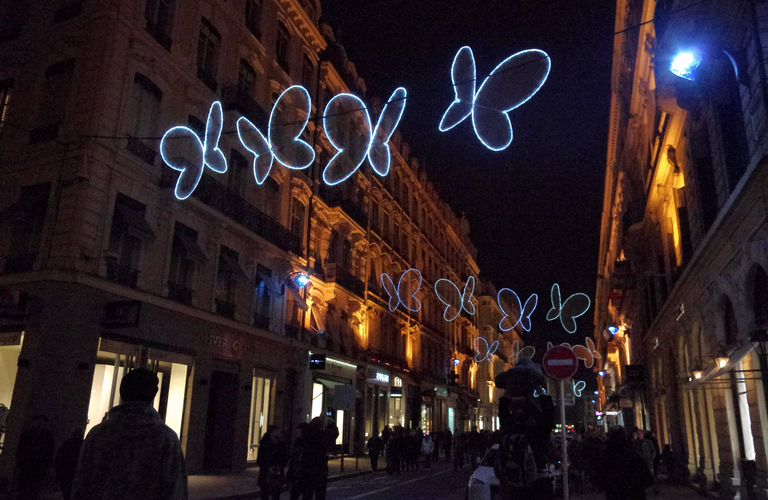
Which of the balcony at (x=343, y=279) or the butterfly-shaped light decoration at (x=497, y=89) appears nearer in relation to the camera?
the butterfly-shaped light decoration at (x=497, y=89)

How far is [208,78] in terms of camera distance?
2039cm

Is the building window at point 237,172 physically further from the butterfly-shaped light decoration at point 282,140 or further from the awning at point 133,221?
the butterfly-shaped light decoration at point 282,140

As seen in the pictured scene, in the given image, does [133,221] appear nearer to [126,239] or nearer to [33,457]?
[126,239]

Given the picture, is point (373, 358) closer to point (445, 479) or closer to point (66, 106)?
point (445, 479)

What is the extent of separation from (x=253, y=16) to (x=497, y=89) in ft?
60.1

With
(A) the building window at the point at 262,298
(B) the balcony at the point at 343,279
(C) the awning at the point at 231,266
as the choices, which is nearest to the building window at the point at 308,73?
(B) the balcony at the point at 343,279

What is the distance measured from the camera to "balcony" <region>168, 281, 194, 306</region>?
17667 mm

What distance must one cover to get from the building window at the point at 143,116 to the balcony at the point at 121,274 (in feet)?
10.0

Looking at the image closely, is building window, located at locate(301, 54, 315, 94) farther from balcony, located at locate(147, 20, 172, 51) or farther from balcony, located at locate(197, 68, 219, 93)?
balcony, located at locate(147, 20, 172, 51)

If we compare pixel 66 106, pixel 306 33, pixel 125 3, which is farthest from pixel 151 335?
pixel 306 33

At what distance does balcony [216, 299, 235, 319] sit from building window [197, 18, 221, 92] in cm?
715

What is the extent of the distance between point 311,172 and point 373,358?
437 inches

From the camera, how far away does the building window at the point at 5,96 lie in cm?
1706

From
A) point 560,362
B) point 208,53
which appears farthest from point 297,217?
point 560,362
